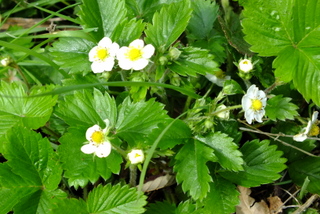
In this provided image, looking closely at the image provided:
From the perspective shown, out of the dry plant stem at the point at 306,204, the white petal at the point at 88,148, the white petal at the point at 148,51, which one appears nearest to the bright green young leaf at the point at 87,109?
the white petal at the point at 88,148

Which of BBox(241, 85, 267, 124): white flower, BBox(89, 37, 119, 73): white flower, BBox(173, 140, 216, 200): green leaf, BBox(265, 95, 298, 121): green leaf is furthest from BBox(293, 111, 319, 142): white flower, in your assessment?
BBox(89, 37, 119, 73): white flower

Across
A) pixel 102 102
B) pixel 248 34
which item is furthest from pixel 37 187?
pixel 248 34

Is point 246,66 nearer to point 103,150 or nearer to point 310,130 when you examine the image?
point 310,130

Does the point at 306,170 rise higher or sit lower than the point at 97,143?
lower

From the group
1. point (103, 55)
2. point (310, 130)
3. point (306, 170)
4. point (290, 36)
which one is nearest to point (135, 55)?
point (103, 55)

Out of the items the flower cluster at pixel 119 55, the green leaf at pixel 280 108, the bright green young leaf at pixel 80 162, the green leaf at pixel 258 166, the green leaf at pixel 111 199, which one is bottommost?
the green leaf at pixel 111 199

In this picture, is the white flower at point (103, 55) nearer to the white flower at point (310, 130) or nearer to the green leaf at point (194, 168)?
the green leaf at point (194, 168)

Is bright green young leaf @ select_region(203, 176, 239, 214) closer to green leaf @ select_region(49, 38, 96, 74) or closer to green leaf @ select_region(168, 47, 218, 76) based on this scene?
green leaf @ select_region(168, 47, 218, 76)
